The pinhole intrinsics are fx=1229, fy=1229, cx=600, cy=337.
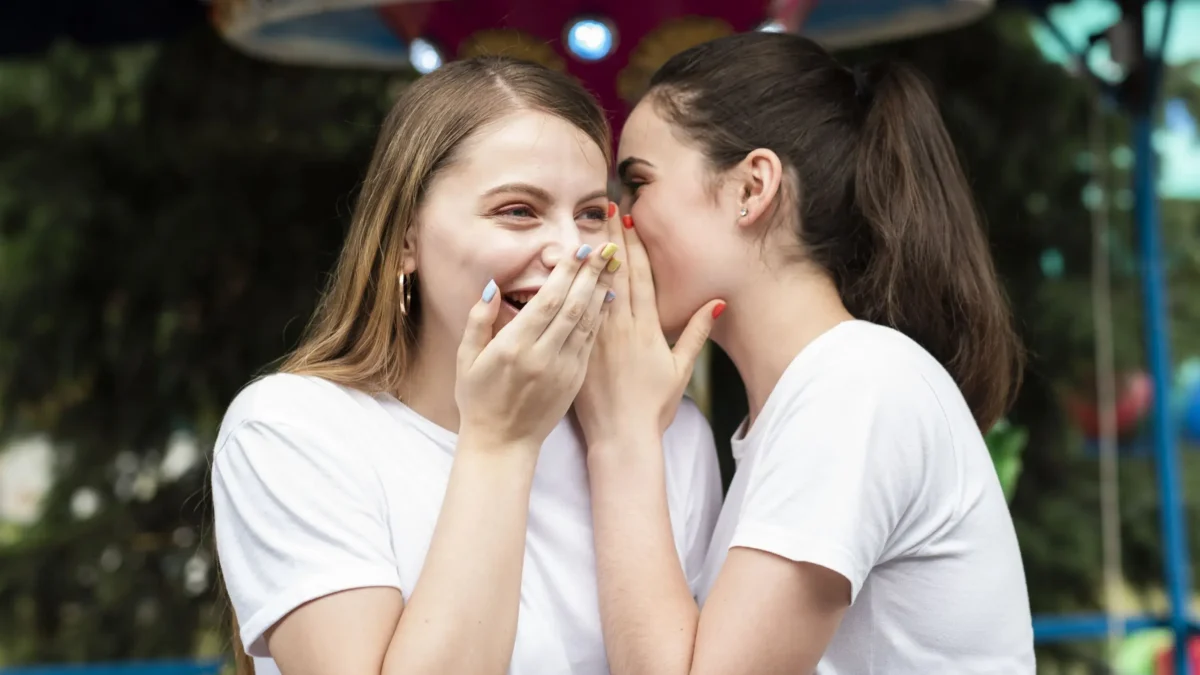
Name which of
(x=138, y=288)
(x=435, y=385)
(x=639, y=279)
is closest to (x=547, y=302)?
(x=435, y=385)

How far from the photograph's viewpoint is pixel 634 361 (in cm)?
178

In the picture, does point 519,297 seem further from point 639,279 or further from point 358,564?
point 358,564

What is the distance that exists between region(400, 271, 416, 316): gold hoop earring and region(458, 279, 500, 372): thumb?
0.18 meters

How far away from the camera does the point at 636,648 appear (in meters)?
1.53

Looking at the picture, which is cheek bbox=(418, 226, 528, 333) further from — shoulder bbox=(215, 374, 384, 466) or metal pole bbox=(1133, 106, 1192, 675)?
metal pole bbox=(1133, 106, 1192, 675)

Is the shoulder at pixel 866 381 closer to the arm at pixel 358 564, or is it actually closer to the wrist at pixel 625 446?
the wrist at pixel 625 446

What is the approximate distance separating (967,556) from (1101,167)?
2193 millimetres

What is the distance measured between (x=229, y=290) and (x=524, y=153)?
78.7 inches

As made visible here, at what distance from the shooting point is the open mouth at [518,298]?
1.60 m

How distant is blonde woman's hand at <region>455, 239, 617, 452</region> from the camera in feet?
4.91

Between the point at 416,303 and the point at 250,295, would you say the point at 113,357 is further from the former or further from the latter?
the point at 416,303

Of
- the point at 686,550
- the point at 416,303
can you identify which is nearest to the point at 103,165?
the point at 416,303

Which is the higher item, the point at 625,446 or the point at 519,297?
the point at 519,297

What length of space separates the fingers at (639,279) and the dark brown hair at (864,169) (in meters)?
0.17
